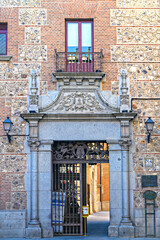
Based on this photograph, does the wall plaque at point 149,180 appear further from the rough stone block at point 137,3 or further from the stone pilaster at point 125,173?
the rough stone block at point 137,3

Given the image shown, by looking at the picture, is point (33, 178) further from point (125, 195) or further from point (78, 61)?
point (78, 61)

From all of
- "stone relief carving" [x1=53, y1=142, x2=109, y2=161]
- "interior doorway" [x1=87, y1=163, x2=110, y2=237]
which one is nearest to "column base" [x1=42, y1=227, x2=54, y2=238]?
"stone relief carving" [x1=53, y1=142, x2=109, y2=161]

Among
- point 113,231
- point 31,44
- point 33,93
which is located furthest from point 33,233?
point 31,44

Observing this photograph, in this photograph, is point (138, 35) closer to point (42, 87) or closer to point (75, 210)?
point (42, 87)

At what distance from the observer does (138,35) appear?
16.7 m

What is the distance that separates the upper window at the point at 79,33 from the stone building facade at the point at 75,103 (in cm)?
27

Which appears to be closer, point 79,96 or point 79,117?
point 79,117

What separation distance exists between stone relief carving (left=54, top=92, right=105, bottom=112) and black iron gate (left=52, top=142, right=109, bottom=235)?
1.31m

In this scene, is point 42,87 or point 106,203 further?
point 106,203

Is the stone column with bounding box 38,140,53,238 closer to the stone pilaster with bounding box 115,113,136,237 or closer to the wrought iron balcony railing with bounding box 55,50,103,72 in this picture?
the stone pilaster with bounding box 115,113,136,237

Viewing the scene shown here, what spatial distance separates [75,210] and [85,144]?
8.10ft

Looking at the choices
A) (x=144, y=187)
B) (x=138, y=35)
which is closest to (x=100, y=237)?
(x=144, y=187)

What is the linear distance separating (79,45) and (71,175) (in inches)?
192

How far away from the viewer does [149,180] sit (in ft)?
52.5
